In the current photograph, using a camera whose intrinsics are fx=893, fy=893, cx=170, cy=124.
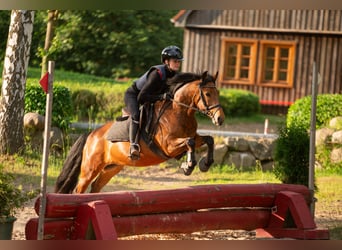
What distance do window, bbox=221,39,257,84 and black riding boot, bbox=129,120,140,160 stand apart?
12530mm

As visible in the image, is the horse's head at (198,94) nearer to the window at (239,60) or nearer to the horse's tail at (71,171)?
the horse's tail at (71,171)

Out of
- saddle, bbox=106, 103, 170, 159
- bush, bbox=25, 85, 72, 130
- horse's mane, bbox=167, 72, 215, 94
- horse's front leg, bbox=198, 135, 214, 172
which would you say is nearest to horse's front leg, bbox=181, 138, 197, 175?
horse's front leg, bbox=198, 135, 214, 172

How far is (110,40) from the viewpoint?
1011 inches

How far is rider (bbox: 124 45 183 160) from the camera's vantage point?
8.44 m

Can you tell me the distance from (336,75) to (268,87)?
1.61 metres

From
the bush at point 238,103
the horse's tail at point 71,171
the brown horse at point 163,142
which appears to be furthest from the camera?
the bush at point 238,103

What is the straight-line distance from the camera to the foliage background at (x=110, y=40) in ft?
83.9

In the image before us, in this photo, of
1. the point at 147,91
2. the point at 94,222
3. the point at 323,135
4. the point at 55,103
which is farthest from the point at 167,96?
the point at 323,135

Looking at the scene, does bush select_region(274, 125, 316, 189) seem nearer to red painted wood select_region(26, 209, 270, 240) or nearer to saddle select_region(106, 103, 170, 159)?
red painted wood select_region(26, 209, 270, 240)

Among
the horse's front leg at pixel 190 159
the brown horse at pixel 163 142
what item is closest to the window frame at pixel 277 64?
the brown horse at pixel 163 142

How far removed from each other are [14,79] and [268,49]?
10134 millimetres

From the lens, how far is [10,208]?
7250mm
